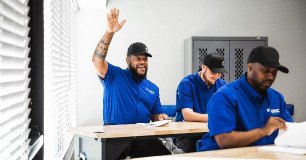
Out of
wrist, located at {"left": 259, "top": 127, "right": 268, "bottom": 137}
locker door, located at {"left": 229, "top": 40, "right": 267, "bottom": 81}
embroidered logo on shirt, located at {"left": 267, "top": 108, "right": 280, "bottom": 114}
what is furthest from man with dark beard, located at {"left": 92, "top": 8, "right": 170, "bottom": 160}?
locker door, located at {"left": 229, "top": 40, "right": 267, "bottom": 81}

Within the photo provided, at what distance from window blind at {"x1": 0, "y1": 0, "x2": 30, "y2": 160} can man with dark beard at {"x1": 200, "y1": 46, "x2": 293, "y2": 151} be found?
1194mm

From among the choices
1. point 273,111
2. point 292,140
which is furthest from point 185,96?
point 292,140

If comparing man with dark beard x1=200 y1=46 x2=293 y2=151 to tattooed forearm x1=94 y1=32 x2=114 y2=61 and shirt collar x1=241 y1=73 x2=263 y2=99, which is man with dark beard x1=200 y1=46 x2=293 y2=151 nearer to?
shirt collar x1=241 y1=73 x2=263 y2=99

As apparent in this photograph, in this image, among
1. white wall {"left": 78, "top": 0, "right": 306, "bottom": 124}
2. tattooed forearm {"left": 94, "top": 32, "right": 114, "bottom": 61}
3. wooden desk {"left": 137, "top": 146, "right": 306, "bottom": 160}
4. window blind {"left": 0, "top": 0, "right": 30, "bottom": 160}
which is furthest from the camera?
white wall {"left": 78, "top": 0, "right": 306, "bottom": 124}

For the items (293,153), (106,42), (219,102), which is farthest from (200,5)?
(293,153)

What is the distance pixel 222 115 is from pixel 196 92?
4.79 ft

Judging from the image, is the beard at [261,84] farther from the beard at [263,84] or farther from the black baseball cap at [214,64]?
the black baseball cap at [214,64]

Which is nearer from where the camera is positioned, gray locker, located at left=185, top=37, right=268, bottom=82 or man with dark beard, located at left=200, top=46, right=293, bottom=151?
man with dark beard, located at left=200, top=46, right=293, bottom=151

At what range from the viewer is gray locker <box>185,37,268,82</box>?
553 cm

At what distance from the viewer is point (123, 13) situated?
587 cm

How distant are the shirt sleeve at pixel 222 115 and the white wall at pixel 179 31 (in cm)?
359

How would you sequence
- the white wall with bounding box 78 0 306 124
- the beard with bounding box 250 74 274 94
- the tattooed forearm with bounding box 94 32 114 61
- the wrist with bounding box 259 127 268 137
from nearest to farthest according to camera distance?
the wrist with bounding box 259 127 268 137, the beard with bounding box 250 74 274 94, the tattooed forearm with bounding box 94 32 114 61, the white wall with bounding box 78 0 306 124

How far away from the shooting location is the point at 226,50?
559 cm

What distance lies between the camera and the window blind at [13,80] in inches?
63.1
